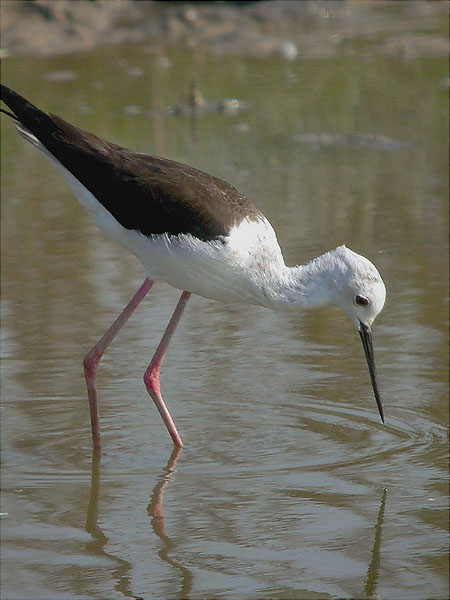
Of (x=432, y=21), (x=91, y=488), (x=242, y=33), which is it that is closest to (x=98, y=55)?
(x=242, y=33)

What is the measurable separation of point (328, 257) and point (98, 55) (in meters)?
7.10

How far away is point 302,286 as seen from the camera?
189 inches

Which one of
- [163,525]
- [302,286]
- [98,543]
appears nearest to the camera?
[98,543]

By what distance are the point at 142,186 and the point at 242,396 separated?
1017mm

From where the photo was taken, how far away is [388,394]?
516 centimetres

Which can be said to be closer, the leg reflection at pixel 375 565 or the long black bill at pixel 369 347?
the leg reflection at pixel 375 565

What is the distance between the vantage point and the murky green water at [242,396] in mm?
3859

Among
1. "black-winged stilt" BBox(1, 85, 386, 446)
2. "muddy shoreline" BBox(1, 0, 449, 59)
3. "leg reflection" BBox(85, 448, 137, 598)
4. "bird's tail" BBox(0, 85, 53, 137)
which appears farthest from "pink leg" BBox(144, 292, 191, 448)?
"muddy shoreline" BBox(1, 0, 449, 59)

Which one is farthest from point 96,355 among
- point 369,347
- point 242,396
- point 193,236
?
point 369,347

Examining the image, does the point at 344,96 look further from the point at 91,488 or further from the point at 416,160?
the point at 91,488

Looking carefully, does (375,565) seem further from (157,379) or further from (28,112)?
(28,112)

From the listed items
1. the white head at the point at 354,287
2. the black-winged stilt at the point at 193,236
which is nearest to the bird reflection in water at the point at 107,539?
the black-winged stilt at the point at 193,236

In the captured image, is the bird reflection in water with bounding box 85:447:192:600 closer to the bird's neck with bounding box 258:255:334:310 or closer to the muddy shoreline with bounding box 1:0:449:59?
the bird's neck with bounding box 258:255:334:310

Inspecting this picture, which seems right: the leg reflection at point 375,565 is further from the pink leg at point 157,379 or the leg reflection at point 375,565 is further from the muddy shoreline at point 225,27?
the muddy shoreline at point 225,27
